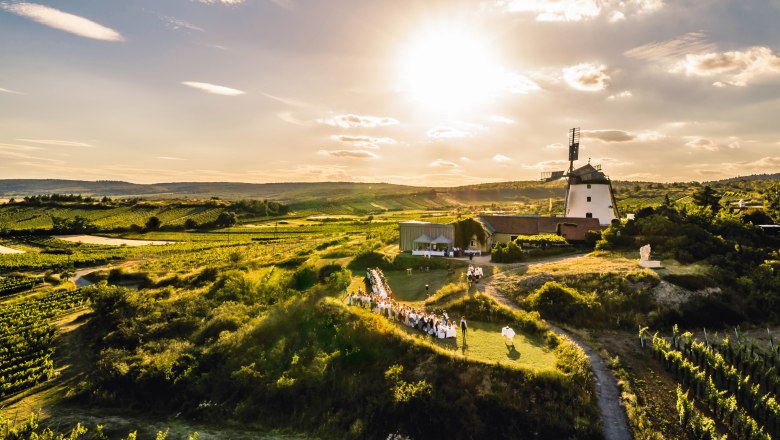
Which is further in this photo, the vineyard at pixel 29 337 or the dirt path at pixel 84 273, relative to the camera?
the dirt path at pixel 84 273

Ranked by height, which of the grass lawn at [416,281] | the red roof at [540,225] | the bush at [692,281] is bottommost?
the grass lawn at [416,281]

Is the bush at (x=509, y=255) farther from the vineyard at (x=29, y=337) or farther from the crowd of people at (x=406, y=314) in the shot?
the vineyard at (x=29, y=337)

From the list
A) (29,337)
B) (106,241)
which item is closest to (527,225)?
(29,337)

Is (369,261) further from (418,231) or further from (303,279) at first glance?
(303,279)

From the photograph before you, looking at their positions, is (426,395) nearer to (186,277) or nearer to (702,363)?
(702,363)

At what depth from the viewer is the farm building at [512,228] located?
4788 centimetres

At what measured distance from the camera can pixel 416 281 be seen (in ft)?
124

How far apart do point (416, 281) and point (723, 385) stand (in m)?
23.3

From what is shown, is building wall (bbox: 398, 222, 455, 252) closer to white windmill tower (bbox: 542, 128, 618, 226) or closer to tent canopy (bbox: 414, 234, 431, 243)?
tent canopy (bbox: 414, 234, 431, 243)

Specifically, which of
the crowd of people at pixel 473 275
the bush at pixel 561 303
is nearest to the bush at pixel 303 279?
the crowd of people at pixel 473 275

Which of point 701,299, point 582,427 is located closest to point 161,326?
point 582,427

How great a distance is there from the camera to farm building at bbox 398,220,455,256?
153ft

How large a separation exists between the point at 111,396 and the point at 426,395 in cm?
2102

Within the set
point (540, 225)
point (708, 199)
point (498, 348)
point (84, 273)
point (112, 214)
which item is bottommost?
point (84, 273)
